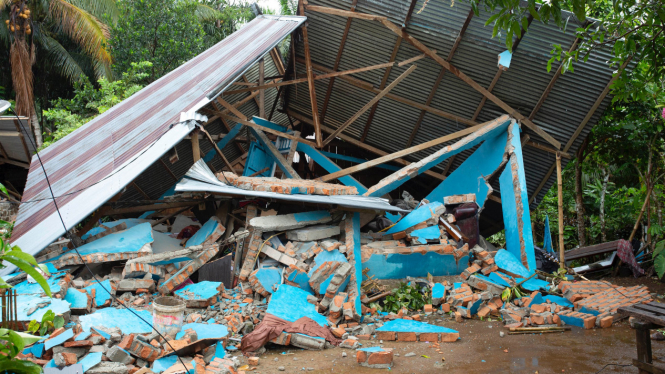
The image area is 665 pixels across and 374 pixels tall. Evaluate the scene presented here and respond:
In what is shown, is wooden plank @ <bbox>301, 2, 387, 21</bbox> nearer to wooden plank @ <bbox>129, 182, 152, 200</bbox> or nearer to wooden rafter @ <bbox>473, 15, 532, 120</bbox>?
wooden rafter @ <bbox>473, 15, 532, 120</bbox>

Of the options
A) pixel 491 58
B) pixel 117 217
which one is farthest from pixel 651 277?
pixel 117 217

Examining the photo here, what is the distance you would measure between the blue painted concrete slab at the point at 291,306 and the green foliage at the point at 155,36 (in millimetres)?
10681

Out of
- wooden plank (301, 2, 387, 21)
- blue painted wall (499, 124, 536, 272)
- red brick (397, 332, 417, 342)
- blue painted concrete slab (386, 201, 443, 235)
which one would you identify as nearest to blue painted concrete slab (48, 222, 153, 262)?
blue painted concrete slab (386, 201, 443, 235)

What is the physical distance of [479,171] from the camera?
9.84 m

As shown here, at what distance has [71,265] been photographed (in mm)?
7172

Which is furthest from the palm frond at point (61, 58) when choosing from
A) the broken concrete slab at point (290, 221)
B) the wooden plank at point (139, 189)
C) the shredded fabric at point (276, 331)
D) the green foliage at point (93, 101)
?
the shredded fabric at point (276, 331)

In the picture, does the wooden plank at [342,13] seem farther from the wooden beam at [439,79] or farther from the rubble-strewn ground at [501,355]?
the rubble-strewn ground at [501,355]

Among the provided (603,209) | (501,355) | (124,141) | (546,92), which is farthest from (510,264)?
(124,141)

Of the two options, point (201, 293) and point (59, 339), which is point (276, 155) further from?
point (59, 339)

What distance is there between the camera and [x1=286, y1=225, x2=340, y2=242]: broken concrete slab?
7633mm

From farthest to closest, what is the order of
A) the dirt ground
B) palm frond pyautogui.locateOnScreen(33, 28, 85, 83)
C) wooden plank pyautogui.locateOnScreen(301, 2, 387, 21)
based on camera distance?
palm frond pyautogui.locateOnScreen(33, 28, 85, 83) → wooden plank pyautogui.locateOnScreen(301, 2, 387, 21) → the dirt ground

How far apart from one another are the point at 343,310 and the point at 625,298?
14.1 ft

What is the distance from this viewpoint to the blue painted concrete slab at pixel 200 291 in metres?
6.59

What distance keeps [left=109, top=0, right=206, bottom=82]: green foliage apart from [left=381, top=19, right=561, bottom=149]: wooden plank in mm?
8144
